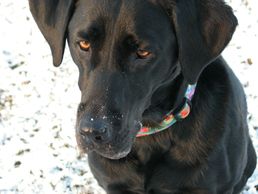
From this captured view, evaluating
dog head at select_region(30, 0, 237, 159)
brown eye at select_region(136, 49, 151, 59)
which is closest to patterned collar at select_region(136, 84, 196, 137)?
dog head at select_region(30, 0, 237, 159)

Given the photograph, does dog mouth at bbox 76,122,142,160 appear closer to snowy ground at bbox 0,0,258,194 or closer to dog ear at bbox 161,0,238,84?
dog ear at bbox 161,0,238,84

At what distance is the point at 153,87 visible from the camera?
2225 mm

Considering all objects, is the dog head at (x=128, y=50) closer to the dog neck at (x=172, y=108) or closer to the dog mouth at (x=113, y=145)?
the dog mouth at (x=113, y=145)

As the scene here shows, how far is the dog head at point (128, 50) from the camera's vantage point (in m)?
2.06

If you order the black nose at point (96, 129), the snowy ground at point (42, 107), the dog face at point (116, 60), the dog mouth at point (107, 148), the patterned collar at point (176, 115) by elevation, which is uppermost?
the dog face at point (116, 60)

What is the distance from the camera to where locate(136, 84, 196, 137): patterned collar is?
8.01 feet

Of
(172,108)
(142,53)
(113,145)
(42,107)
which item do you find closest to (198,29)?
(142,53)

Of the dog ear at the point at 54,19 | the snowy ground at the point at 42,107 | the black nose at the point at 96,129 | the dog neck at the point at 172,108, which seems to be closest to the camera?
the black nose at the point at 96,129

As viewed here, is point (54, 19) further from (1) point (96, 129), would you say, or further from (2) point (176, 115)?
(2) point (176, 115)

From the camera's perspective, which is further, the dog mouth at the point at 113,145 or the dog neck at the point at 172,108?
the dog neck at the point at 172,108

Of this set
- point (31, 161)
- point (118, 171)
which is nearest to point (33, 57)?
point (31, 161)

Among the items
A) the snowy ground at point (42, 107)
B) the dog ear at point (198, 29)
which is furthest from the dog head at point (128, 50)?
the snowy ground at point (42, 107)

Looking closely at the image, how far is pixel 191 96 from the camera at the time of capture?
2494mm

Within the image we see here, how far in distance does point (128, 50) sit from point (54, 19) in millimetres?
420
